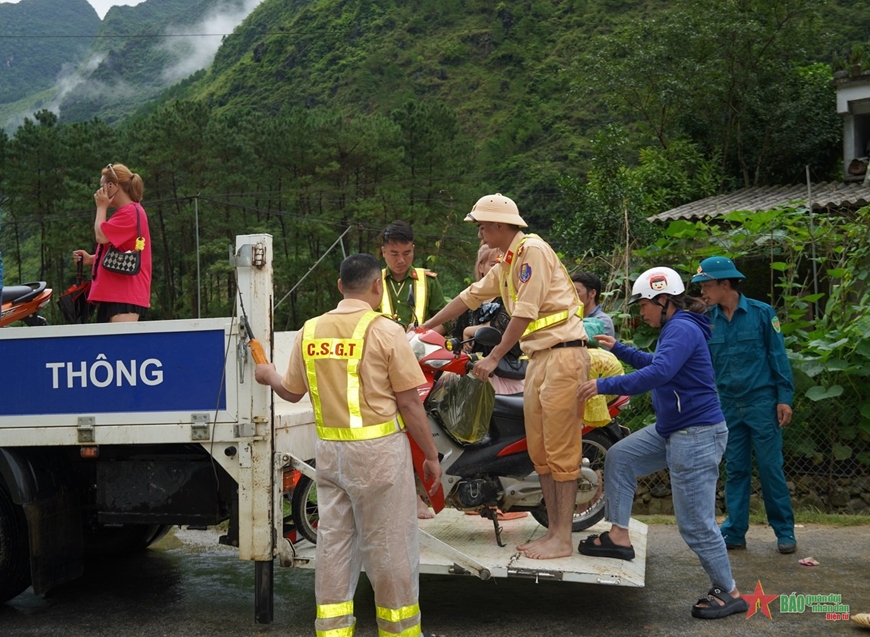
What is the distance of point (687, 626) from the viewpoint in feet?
15.4

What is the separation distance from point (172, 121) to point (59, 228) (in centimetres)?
600

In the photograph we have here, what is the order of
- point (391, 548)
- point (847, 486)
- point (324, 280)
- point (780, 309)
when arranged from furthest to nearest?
point (324, 280), point (780, 309), point (847, 486), point (391, 548)

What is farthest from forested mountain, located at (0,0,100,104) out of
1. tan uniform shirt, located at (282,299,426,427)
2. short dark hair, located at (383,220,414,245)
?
tan uniform shirt, located at (282,299,426,427)

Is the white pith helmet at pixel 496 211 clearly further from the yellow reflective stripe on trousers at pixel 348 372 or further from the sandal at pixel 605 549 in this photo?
the sandal at pixel 605 549

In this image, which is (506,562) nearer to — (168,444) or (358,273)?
(358,273)

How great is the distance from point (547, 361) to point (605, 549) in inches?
41.2

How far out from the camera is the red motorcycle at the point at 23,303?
244 inches

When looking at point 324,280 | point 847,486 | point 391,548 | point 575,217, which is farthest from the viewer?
point 324,280

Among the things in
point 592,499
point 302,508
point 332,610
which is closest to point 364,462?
point 332,610

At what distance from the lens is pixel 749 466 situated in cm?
617

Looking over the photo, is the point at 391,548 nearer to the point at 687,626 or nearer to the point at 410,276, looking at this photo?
the point at 687,626

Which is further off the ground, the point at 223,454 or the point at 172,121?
the point at 172,121

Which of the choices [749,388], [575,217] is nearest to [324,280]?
[575,217]

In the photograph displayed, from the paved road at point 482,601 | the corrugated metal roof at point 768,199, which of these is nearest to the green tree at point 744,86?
the corrugated metal roof at point 768,199
